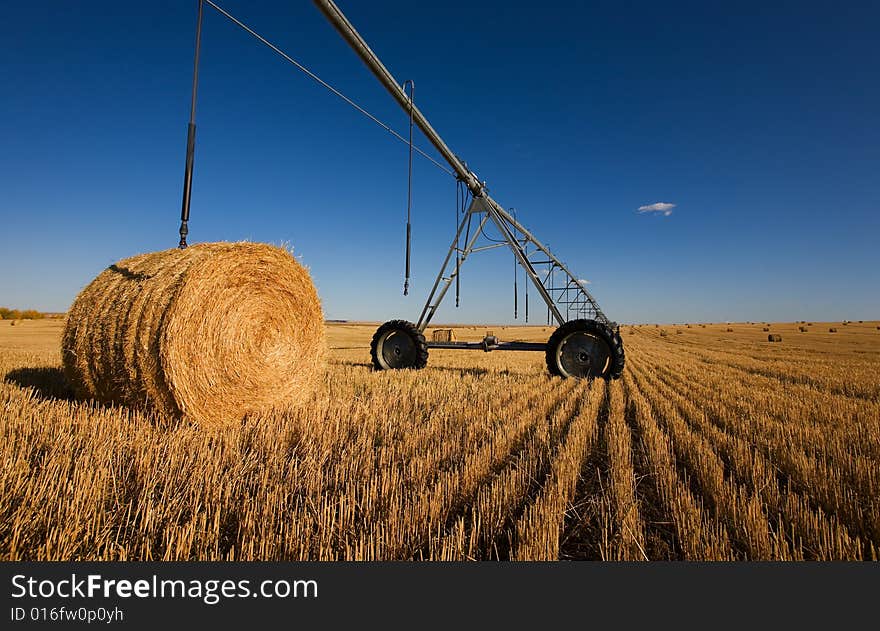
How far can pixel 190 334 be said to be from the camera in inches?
155

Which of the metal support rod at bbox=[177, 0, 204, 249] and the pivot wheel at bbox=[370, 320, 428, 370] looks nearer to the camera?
the metal support rod at bbox=[177, 0, 204, 249]

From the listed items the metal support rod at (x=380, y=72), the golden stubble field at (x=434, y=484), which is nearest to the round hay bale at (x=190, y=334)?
the golden stubble field at (x=434, y=484)

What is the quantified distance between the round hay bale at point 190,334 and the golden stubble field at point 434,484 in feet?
1.06

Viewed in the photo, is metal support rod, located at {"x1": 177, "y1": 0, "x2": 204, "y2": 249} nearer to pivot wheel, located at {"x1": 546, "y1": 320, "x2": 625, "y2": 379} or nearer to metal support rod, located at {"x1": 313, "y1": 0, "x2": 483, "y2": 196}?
metal support rod, located at {"x1": 313, "y1": 0, "x2": 483, "y2": 196}

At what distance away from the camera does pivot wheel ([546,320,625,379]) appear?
7.57m

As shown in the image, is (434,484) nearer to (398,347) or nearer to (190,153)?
(190,153)

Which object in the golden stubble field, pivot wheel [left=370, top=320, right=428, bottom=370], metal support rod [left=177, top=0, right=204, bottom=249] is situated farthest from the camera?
pivot wheel [left=370, top=320, right=428, bottom=370]

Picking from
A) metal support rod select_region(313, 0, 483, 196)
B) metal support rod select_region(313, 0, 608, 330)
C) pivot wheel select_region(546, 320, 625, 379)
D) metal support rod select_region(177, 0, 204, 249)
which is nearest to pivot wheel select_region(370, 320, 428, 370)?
metal support rod select_region(313, 0, 608, 330)

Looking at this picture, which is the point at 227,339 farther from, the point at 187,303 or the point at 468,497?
the point at 468,497

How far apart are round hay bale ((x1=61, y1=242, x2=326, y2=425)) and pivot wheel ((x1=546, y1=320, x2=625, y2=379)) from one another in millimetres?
4957

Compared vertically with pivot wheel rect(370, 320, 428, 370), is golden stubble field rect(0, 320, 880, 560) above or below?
below

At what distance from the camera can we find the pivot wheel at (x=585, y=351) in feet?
24.8

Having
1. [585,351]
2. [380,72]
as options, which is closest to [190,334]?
[380,72]

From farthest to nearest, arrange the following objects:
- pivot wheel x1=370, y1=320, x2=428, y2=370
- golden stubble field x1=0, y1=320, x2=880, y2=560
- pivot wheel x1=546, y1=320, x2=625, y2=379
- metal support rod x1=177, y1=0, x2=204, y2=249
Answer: pivot wheel x1=370, y1=320, x2=428, y2=370
pivot wheel x1=546, y1=320, x2=625, y2=379
metal support rod x1=177, y1=0, x2=204, y2=249
golden stubble field x1=0, y1=320, x2=880, y2=560
